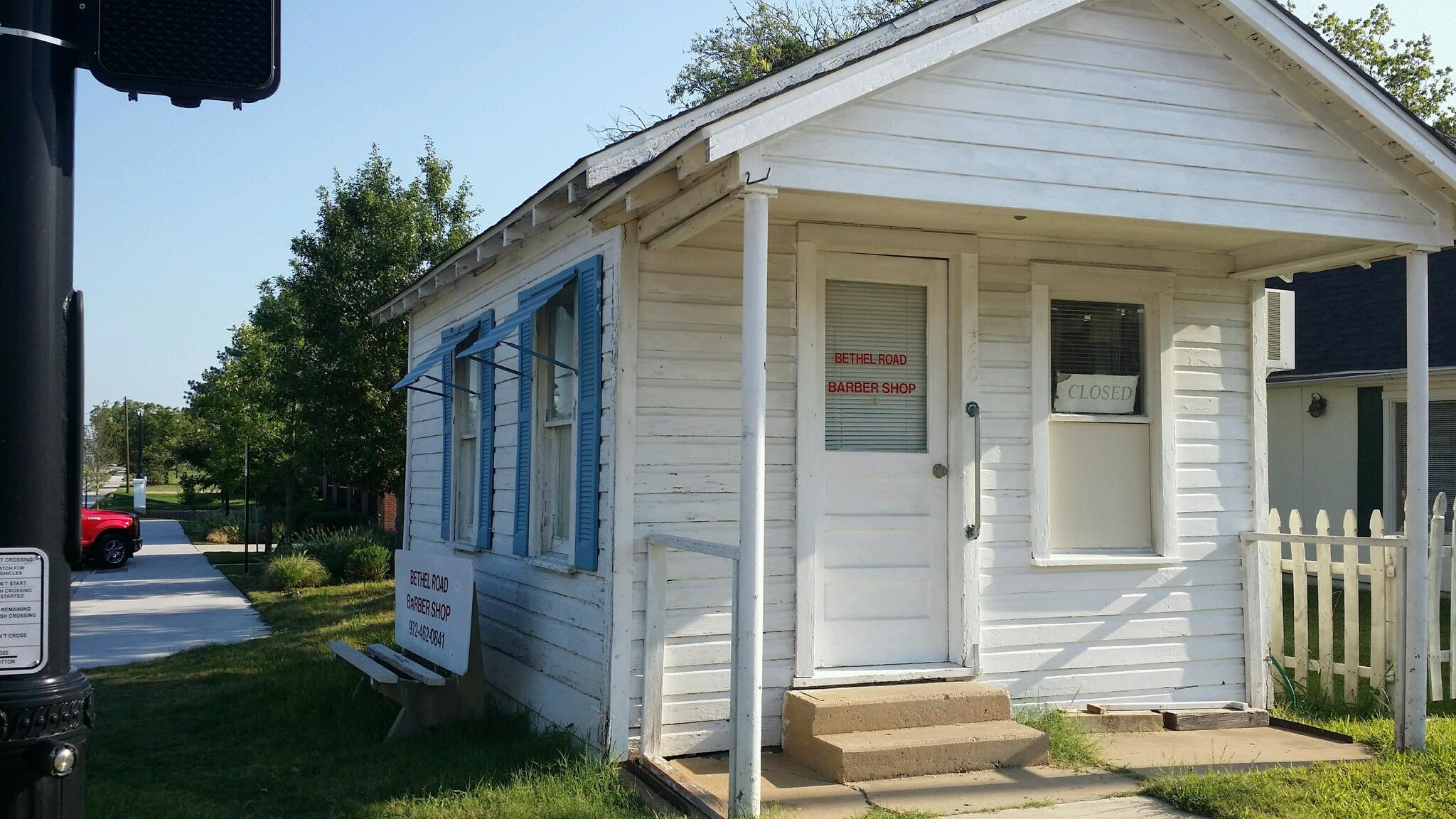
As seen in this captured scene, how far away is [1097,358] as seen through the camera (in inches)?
291

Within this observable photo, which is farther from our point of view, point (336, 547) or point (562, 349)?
point (336, 547)

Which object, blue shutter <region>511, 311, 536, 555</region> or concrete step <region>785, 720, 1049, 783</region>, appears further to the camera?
blue shutter <region>511, 311, 536, 555</region>

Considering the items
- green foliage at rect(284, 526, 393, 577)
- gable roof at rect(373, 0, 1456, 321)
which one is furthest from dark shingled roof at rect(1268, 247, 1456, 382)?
green foliage at rect(284, 526, 393, 577)

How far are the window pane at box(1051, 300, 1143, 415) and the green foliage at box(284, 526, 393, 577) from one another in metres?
12.8

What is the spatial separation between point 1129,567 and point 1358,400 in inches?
379

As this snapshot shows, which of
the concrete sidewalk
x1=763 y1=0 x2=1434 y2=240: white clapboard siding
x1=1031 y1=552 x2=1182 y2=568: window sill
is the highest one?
x1=763 y1=0 x2=1434 y2=240: white clapboard siding

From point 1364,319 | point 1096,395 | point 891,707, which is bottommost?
point 891,707

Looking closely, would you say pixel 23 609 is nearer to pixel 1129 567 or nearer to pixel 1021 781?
pixel 1021 781

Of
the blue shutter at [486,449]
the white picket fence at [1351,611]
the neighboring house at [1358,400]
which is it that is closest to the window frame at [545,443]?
the blue shutter at [486,449]

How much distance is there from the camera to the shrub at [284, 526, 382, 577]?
1791 cm

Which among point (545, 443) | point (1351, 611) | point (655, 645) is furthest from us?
point (1351, 611)

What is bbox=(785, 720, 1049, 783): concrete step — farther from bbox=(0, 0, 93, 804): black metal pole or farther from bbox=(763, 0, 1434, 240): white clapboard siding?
bbox=(0, 0, 93, 804): black metal pole

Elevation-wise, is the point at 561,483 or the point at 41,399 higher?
the point at 41,399

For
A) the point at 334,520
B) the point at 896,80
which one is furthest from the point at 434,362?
the point at 334,520
